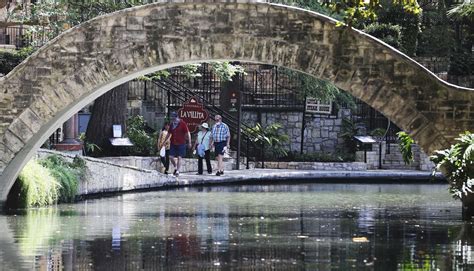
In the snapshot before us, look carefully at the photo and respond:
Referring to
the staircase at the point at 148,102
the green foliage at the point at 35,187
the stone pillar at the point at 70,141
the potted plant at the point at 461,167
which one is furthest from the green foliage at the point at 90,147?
the potted plant at the point at 461,167

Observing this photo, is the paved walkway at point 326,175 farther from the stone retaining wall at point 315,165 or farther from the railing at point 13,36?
the railing at point 13,36

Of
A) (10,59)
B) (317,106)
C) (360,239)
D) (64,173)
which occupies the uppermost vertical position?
(10,59)

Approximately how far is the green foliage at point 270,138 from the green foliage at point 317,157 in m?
0.31

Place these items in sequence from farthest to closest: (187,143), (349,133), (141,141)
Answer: (349,133)
(187,143)
(141,141)

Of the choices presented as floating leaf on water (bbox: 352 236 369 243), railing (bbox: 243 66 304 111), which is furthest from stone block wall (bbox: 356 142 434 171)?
floating leaf on water (bbox: 352 236 369 243)

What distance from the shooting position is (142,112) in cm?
4550

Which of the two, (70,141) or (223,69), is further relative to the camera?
(223,69)

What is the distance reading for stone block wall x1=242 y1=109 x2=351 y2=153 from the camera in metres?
48.0

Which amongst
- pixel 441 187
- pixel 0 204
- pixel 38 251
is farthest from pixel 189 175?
pixel 38 251

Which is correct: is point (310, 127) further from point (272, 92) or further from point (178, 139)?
point (178, 139)

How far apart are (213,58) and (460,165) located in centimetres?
458

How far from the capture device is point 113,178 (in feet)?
111

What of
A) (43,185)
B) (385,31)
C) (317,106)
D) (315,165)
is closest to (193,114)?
(315,165)

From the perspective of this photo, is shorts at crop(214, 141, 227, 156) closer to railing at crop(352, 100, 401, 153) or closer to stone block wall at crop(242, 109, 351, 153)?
stone block wall at crop(242, 109, 351, 153)
